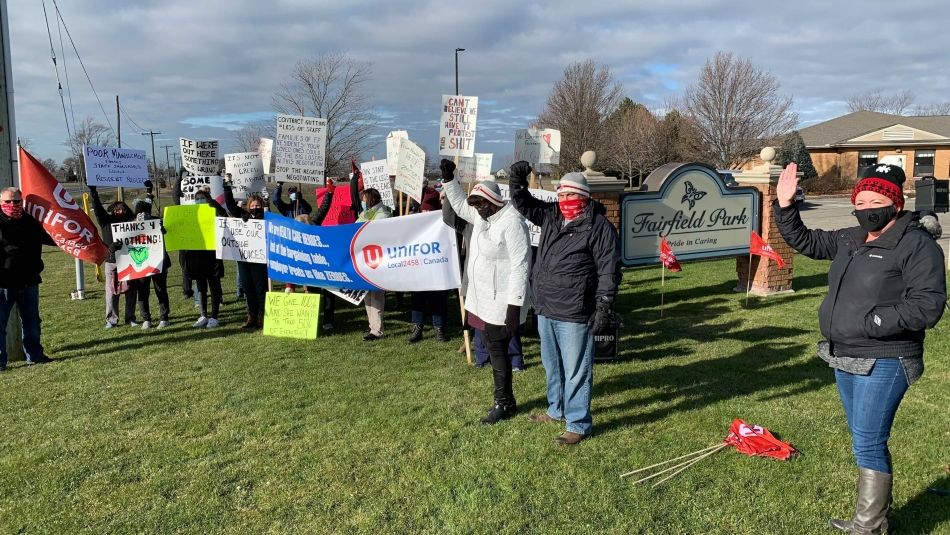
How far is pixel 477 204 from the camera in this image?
4.89 meters

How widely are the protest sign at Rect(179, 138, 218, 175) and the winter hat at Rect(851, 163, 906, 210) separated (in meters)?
9.88

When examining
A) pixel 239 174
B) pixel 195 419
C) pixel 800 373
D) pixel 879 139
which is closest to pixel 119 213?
pixel 239 174

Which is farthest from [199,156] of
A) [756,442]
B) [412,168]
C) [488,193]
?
[756,442]

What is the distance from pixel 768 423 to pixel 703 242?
18.7ft

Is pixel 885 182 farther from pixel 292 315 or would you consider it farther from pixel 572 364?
pixel 292 315

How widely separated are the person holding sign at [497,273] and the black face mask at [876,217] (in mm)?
2236

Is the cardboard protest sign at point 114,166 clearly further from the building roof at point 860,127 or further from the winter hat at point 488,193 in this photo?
the building roof at point 860,127

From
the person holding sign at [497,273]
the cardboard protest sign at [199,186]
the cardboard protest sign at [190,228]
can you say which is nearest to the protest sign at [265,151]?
the cardboard protest sign at [199,186]

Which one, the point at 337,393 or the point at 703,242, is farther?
the point at 703,242

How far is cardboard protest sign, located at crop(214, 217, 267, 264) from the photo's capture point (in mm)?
8539

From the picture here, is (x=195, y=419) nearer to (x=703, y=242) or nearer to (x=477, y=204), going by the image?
(x=477, y=204)

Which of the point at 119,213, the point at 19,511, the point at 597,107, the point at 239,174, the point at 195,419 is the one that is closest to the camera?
the point at 19,511

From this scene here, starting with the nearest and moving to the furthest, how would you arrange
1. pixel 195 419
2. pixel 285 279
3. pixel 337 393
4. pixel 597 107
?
pixel 195 419 → pixel 337 393 → pixel 285 279 → pixel 597 107

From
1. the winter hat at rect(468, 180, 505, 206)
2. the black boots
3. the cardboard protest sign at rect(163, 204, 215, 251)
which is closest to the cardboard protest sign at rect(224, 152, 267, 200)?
the cardboard protest sign at rect(163, 204, 215, 251)
